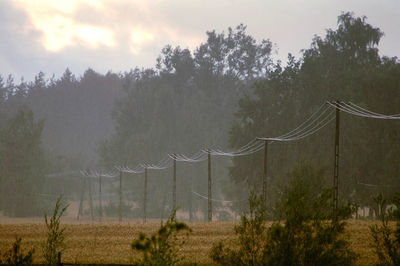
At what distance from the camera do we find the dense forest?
51.8 m

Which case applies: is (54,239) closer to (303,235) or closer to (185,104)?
(303,235)

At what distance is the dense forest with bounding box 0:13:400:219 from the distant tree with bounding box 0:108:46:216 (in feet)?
0.37

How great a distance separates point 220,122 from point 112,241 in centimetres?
7496

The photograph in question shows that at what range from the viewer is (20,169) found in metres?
78.6

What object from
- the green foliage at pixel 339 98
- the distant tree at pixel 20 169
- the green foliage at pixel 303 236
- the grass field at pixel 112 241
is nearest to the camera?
the green foliage at pixel 303 236

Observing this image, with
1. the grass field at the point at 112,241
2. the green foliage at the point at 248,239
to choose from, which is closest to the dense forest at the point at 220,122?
the grass field at the point at 112,241

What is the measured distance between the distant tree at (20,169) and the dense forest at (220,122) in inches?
4.4

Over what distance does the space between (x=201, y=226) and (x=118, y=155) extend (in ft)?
221

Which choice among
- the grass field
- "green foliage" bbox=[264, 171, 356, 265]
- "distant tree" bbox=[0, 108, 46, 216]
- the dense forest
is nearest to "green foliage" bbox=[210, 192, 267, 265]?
"green foliage" bbox=[264, 171, 356, 265]

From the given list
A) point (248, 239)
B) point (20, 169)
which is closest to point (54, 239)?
point (248, 239)

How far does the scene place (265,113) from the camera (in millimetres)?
63000

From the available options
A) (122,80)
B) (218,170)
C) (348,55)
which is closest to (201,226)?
(348,55)

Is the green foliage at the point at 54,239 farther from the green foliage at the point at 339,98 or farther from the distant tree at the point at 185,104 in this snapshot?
the distant tree at the point at 185,104

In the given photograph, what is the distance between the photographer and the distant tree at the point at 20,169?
77.4m
